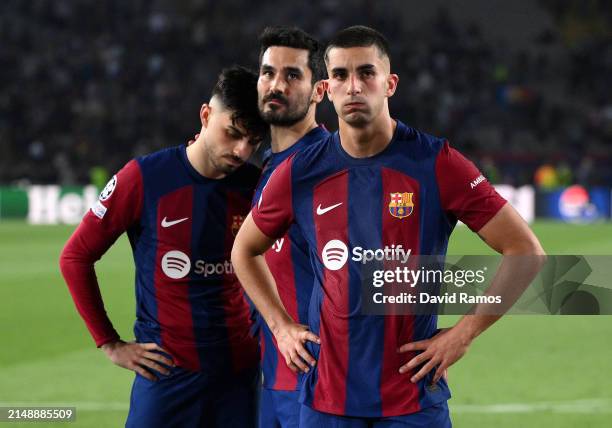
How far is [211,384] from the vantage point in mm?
4055

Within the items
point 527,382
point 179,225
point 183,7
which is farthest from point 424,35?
point 179,225

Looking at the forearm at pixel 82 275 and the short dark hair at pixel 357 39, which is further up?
the short dark hair at pixel 357 39

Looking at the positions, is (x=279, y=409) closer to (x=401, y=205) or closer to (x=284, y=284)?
(x=284, y=284)

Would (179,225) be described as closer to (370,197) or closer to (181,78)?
(370,197)

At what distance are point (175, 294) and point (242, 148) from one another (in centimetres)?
61

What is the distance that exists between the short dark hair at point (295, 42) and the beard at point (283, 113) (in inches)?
5.6

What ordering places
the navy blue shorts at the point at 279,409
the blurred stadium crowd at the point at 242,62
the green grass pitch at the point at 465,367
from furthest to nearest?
the blurred stadium crowd at the point at 242,62 → the green grass pitch at the point at 465,367 → the navy blue shorts at the point at 279,409

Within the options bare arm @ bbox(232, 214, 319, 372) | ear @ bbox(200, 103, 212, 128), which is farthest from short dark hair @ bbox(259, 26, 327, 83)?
bare arm @ bbox(232, 214, 319, 372)

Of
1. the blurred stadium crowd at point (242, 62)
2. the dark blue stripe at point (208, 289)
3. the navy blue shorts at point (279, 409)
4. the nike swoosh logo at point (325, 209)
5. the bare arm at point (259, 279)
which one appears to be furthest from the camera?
the blurred stadium crowd at point (242, 62)

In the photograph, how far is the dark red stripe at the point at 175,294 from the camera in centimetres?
403

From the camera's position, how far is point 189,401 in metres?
4.04

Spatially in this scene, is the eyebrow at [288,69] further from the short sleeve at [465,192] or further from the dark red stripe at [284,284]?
the short sleeve at [465,192]

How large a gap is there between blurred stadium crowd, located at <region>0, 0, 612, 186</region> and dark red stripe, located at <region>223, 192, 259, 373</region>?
22.6m

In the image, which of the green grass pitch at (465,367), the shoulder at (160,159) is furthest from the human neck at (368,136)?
the green grass pitch at (465,367)
